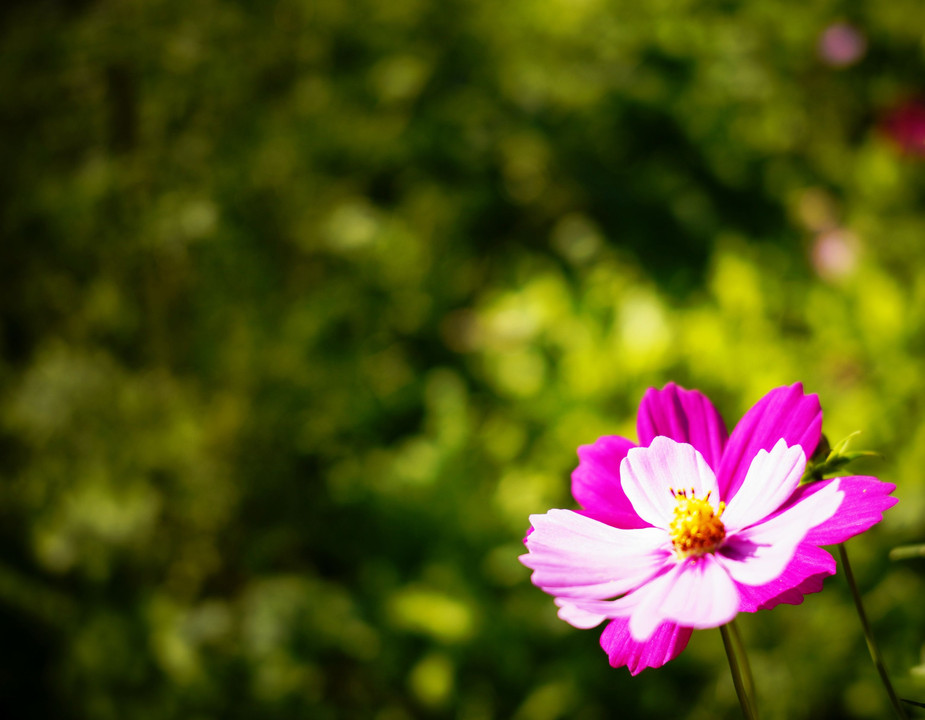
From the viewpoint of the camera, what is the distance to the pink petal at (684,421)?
348 mm

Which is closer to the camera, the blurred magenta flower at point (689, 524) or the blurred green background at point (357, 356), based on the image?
the blurred magenta flower at point (689, 524)

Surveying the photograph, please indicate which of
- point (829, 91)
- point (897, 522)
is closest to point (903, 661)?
point (897, 522)

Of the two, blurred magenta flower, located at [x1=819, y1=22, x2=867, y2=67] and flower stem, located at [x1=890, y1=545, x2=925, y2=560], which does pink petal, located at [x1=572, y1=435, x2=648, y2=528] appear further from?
blurred magenta flower, located at [x1=819, y1=22, x2=867, y2=67]

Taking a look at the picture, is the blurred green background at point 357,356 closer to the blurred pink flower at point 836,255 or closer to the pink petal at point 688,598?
the blurred pink flower at point 836,255

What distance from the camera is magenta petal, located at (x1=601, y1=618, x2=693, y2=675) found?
30 centimetres

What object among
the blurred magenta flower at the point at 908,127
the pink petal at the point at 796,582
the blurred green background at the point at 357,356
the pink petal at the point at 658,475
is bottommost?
the pink petal at the point at 796,582

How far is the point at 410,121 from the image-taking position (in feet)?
5.48

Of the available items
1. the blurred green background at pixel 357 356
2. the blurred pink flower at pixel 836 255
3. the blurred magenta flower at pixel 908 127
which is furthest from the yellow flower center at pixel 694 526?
the blurred magenta flower at pixel 908 127

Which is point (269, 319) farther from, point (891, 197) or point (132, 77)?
Answer: point (891, 197)

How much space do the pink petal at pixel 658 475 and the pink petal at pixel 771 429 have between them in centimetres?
1

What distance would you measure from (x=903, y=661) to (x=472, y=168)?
162 centimetres

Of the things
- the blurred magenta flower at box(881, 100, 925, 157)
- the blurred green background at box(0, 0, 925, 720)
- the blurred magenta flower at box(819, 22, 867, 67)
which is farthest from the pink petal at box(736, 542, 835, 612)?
the blurred magenta flower at box(819, 22, 867, 67)

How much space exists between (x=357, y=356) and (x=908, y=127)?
1470 mm

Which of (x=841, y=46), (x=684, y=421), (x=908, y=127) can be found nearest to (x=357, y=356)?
(x=684, y=421)
